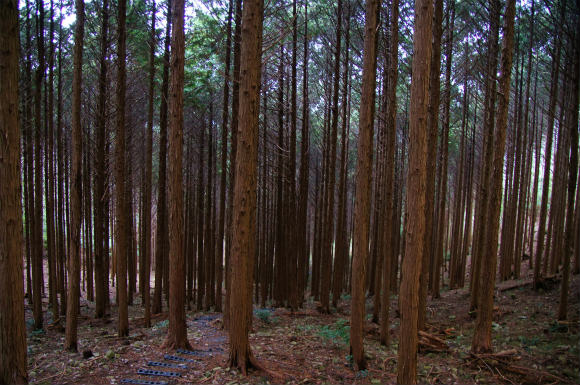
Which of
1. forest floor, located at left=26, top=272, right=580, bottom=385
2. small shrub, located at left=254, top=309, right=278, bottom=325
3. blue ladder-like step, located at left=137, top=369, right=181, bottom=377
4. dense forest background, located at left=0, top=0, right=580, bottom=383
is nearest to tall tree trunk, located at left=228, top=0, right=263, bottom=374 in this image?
dense forest background, located at left=0, top=0, right=580, bottom=383

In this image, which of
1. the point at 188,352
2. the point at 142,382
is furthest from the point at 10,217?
the point at 188,352

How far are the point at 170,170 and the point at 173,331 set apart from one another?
3105mm

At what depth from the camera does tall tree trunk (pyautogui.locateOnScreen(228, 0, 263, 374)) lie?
557 cm

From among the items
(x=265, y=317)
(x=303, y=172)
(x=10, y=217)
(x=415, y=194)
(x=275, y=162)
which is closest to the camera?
(x=10, y=217)

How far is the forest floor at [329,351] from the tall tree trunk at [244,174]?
0.78 meters

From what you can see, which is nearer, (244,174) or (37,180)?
(244,174)

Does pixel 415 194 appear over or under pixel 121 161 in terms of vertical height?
under

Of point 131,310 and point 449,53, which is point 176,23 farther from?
point 131,310

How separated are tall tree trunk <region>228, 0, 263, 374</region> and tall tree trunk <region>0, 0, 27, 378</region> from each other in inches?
104

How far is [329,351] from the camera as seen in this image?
26.2 feet

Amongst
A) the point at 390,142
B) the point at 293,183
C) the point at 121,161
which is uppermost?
the point at 390,142

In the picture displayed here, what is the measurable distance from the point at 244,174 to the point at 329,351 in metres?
4.72

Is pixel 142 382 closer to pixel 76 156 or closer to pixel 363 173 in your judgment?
pixel 76 156

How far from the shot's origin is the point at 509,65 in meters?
6.93
